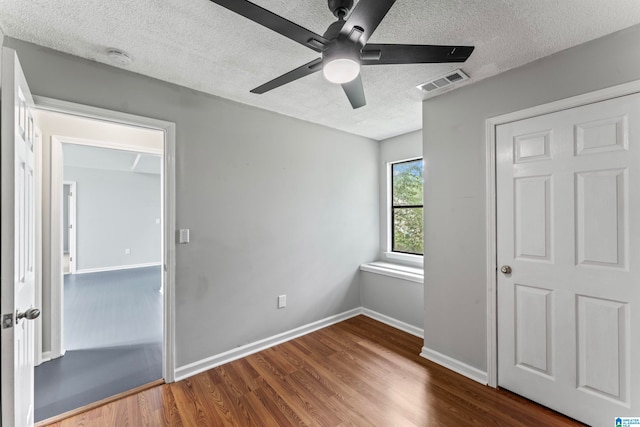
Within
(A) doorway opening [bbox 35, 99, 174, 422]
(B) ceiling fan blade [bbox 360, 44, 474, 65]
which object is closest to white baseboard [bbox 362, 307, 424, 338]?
(A) doorway opening [bbox 35, 99, 174, 422]

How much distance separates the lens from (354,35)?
1128mm

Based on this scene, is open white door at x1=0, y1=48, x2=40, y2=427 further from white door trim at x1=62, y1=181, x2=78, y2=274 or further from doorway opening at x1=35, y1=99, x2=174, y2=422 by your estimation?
white door trim at x1=62, y1=181, x2=78, y2=274

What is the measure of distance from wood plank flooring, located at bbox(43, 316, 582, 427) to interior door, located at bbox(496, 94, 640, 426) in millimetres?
287

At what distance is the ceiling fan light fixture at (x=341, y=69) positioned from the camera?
1169mm

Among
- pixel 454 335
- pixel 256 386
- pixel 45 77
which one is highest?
pixel 45 77

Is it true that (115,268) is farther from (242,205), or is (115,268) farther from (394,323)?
(394,323)

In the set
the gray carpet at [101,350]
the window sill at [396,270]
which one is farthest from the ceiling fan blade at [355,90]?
the gray carpet at [101,350]

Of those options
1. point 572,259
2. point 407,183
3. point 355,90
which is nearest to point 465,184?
point 572,259

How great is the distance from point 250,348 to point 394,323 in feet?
5.62

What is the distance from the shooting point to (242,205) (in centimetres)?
260

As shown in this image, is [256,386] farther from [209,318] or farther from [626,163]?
[626,163]

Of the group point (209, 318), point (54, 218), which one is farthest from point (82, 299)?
point (209, 318)

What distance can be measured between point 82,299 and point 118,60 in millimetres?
4157

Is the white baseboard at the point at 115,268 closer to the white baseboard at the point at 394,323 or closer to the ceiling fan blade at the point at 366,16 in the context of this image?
the white baseboard at the point at 394,323
